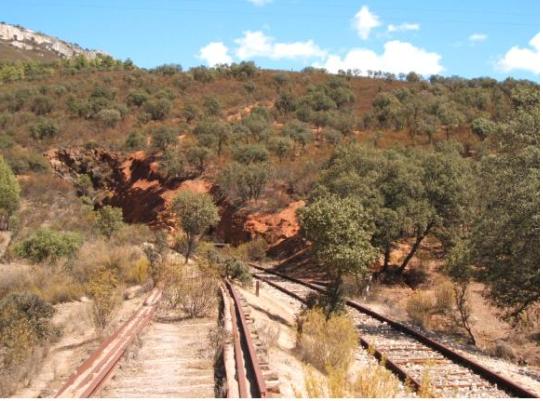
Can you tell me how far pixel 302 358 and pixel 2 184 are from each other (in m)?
30.3

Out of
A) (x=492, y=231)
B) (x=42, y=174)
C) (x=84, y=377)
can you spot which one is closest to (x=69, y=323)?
(x=84, y=377)

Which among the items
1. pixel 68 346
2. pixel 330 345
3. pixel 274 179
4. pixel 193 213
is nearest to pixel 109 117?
pixel 274 179

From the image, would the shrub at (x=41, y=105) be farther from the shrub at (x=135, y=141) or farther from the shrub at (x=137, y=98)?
the shrub at (x=135, y=141)

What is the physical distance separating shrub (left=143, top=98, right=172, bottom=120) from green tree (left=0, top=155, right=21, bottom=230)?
1090 inches

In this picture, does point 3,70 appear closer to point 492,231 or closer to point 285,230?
point 285,230

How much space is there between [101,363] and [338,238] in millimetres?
9169

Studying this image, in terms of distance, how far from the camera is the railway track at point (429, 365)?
8.59 metres

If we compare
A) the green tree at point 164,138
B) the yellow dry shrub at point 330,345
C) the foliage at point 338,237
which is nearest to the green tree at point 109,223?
the green tree at point 164,138

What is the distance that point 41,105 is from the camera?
211 feet

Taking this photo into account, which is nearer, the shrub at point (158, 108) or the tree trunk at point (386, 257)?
the tree trunk at point (386, 257)

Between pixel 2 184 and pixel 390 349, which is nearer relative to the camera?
pixel 390 349

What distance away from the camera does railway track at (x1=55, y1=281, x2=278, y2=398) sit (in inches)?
248

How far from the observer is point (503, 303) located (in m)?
14.3

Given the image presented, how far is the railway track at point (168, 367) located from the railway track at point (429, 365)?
191 centimetres
